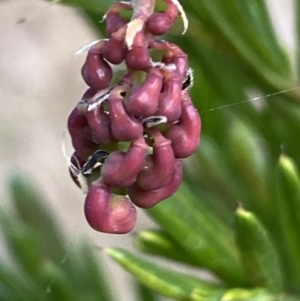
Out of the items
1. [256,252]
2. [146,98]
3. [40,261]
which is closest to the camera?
[146,98]

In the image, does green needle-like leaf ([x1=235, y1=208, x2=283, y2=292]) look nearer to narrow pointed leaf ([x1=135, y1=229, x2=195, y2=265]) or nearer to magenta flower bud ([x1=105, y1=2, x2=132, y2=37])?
narrow pointed leaf ([x1=135, y1=229, x2=195, y2=265])

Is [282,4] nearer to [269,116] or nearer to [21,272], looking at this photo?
[269,116]

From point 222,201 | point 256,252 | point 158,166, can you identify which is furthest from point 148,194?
point 222,201

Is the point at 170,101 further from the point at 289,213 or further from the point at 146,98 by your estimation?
the point at 289,213

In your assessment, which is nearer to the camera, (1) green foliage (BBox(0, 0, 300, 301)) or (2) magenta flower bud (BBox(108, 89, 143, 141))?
(2) magenta flower bud (BBox(108, 89, 143, 141))

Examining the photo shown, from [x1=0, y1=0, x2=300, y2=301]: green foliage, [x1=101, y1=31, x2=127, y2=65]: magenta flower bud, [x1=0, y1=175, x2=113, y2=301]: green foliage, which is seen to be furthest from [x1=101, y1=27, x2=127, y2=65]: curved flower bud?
[x1=0, y1=175, x2=113, y2=301]: green foliage

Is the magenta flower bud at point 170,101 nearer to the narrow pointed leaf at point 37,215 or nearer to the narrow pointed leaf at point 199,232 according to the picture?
the narrow pointed leaf at point 199,232
